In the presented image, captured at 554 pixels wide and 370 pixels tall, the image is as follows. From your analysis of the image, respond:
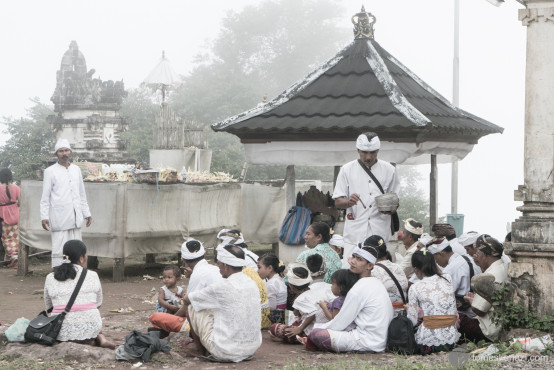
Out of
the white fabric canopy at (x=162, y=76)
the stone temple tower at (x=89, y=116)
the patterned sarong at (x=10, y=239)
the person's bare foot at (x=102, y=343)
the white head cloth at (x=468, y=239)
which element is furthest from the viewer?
the stone temple tower at (x=89, y=116)

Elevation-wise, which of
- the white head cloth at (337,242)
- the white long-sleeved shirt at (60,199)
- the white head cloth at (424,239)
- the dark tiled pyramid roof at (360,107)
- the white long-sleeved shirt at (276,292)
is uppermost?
the dark tiled pyramid roof at (360,107)

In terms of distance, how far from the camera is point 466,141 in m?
12.1

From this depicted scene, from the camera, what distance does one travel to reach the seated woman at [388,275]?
8431 mm

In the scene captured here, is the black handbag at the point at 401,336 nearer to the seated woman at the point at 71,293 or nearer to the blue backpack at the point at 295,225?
the seated woman at the point at 71,293

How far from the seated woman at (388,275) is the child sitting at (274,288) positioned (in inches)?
56.2

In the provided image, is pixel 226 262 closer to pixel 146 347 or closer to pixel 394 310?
pixel 146 347

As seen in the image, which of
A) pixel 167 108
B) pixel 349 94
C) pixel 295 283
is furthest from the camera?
pixel 167 108

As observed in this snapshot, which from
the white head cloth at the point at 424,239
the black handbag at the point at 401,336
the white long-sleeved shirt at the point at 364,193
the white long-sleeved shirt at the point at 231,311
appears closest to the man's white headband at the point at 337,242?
the white long-sleeved shirt at the point at 364,193

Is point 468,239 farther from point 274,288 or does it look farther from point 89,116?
point 89,116

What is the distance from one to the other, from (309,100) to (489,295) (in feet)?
15.7

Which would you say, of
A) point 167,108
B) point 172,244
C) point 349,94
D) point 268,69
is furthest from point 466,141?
point 268,69

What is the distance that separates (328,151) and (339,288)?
3.70m

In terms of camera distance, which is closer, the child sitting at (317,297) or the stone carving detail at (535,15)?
the stone carving detail at (535,15)

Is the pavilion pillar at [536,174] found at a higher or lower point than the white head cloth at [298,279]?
higher
